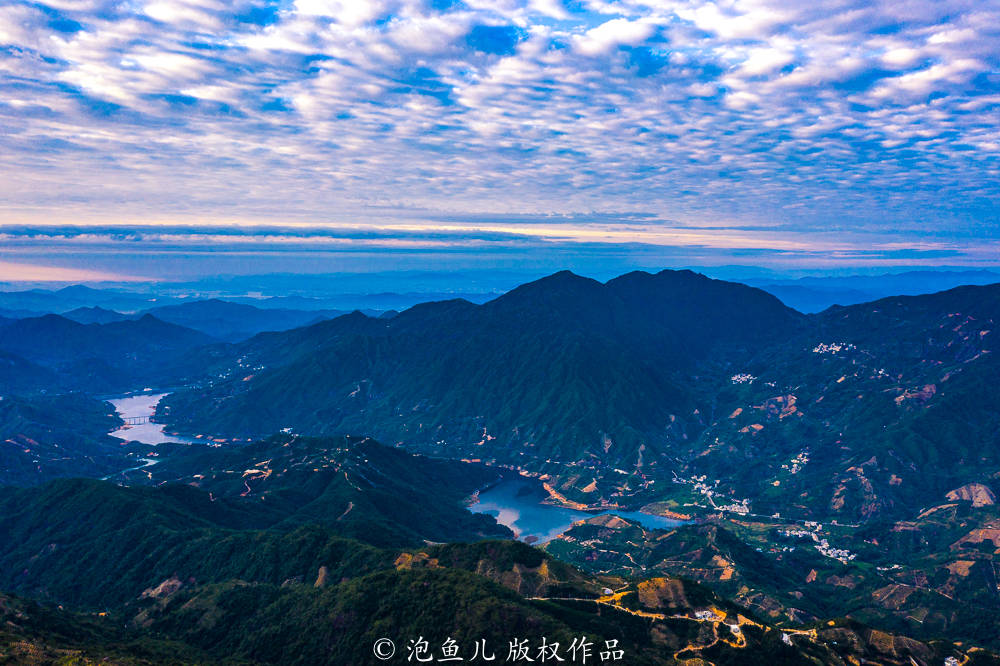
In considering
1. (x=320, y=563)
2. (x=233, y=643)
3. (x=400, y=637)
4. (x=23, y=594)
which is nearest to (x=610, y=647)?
(x=400, y=637)

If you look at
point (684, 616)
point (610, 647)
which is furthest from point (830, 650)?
point (610, 647)

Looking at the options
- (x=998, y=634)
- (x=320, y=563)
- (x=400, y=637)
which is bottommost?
(x=998, y=634)

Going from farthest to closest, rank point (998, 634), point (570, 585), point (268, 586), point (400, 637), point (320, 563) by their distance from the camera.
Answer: point (998, 634) → point (320, 563) → point (268, 586) → point (570, 585) → point (400, 637)

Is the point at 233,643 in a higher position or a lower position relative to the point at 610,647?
lower

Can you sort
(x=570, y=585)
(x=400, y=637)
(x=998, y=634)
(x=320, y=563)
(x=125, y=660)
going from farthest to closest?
(x=998, y=634)
(x=320, y=563)
(x=570, y=585)
(x=400, y=637)
(x=125, y=660)

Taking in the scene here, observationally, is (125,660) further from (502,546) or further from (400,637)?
(502,546)

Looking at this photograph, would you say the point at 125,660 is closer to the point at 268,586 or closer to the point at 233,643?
the point at 233,643

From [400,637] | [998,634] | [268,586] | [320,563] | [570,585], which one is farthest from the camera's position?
[998,634]

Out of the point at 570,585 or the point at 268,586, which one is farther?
the point at 268,586

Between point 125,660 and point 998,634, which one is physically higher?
point 125,660
